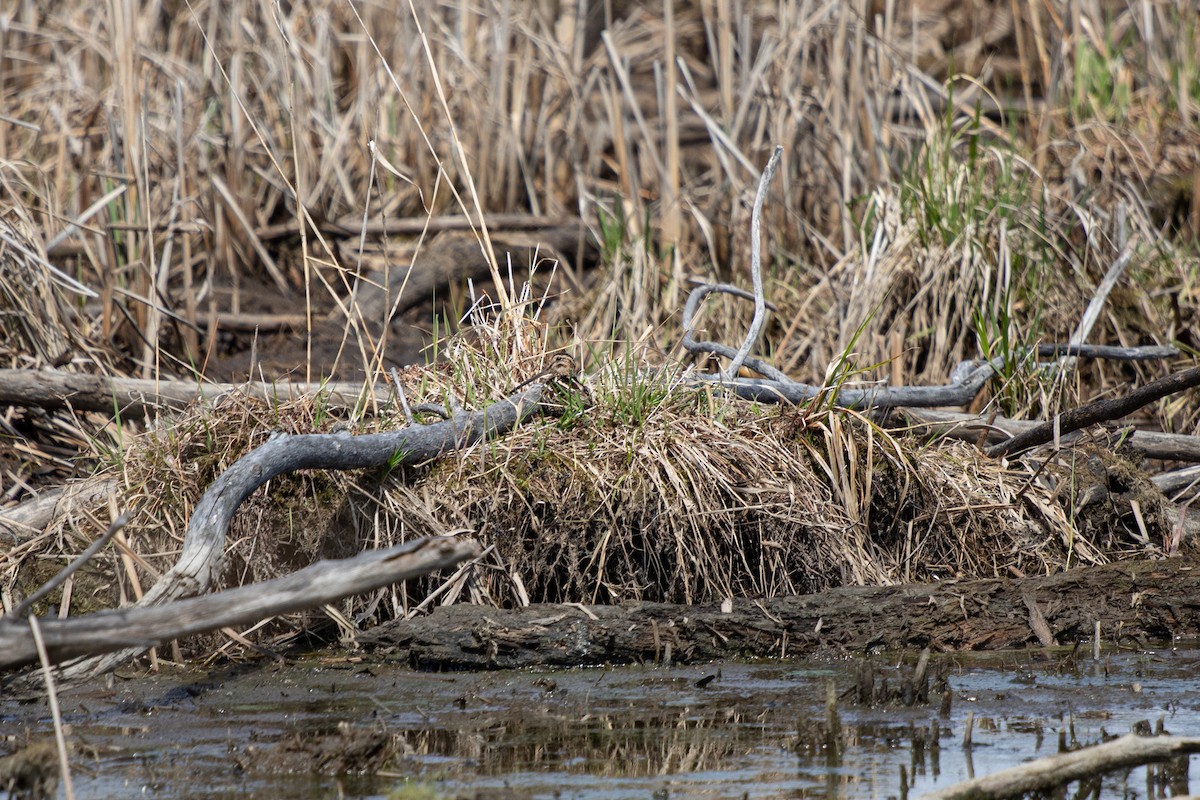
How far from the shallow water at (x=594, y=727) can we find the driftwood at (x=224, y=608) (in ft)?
1.02

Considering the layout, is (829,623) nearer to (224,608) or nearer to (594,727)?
(594,727)

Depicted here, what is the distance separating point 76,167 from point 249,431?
3.30 m

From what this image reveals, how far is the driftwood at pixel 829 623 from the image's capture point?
3588 mm

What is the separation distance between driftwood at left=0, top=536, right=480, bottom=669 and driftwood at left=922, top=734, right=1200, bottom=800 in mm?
1093

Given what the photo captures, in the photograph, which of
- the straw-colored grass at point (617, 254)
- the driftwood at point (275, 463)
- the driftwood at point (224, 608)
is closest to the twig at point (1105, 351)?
the straw-colored grass at point (617, 254)

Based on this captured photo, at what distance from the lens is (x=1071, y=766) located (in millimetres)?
2389

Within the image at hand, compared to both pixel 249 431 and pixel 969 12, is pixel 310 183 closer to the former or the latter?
pixel 249 431

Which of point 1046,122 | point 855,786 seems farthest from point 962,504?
point 1046,122

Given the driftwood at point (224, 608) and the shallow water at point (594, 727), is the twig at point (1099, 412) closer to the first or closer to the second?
the shallow water at point (594, 727)

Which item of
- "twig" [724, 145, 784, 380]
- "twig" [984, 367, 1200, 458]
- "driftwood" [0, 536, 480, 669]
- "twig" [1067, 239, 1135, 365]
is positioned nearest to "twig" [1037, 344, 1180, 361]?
"twig" [1067, 239, 1135, 365]

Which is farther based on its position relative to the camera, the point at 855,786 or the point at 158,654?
the point at 158,654

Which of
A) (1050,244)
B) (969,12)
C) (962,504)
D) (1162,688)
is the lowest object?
(1162,688)

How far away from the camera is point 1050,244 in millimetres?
6016

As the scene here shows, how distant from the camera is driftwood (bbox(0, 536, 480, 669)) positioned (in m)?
2.55
